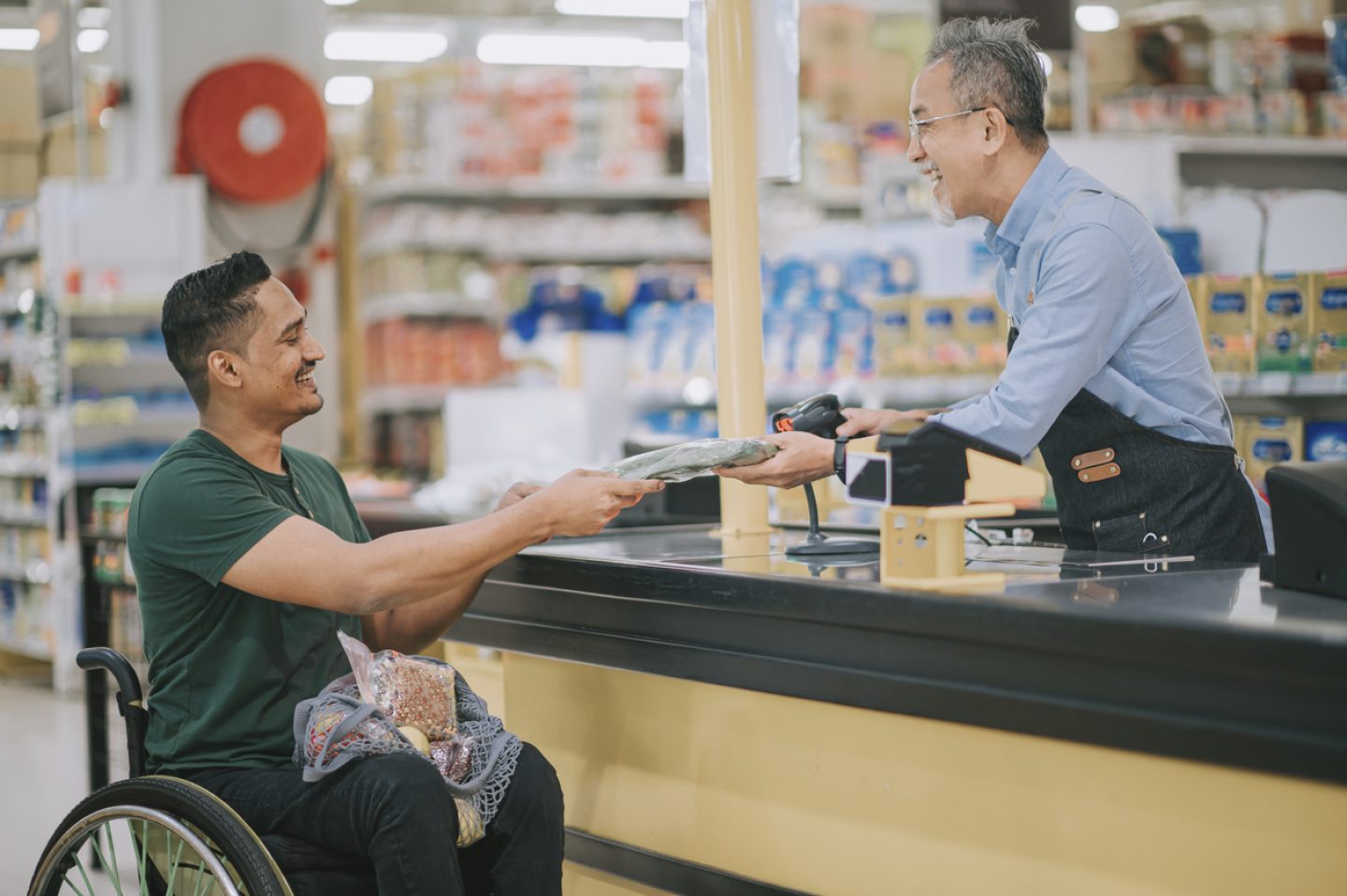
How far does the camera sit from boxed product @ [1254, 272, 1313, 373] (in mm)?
4305

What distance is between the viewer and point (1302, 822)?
1.75m

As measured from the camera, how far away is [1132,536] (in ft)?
8.36

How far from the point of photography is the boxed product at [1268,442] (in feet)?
14.3

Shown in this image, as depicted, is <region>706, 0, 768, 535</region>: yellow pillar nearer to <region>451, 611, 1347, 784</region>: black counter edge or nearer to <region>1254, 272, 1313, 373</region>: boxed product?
<region>451, 611, 1347, 784</region>: black counter edge

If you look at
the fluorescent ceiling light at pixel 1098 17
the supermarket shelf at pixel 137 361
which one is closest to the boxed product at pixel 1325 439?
the supermarket shelf at pixel 137 361

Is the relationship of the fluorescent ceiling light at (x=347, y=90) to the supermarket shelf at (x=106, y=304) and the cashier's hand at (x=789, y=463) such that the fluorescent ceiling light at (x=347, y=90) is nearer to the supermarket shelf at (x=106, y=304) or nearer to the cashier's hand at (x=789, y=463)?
the supermarket shelf at (x=106, y=304)

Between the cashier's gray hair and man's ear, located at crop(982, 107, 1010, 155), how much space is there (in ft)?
0.04

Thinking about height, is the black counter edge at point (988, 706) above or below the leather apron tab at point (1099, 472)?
below

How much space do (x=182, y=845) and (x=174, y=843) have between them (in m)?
0.05

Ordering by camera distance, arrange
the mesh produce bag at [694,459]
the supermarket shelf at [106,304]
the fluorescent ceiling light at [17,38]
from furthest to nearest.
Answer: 1. the fluorescent ceiling light at [17,38]
2. the supermarket shelf at [106,304]
3. the mesh produce bag at [694,459]

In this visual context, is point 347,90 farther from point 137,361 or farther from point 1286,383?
point 1286,383

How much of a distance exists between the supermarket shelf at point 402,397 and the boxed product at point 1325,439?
548 centimetres

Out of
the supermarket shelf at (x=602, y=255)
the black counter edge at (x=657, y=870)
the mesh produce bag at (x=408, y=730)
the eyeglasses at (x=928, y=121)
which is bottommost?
the black counter edge at (x=657, y=870)

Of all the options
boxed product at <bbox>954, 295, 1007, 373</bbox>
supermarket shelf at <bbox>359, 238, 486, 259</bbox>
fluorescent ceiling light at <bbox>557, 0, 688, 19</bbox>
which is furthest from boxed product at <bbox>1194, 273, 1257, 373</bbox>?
fluorescent ceiling light at <bbox>557, 0, 688, 19</bbox>
